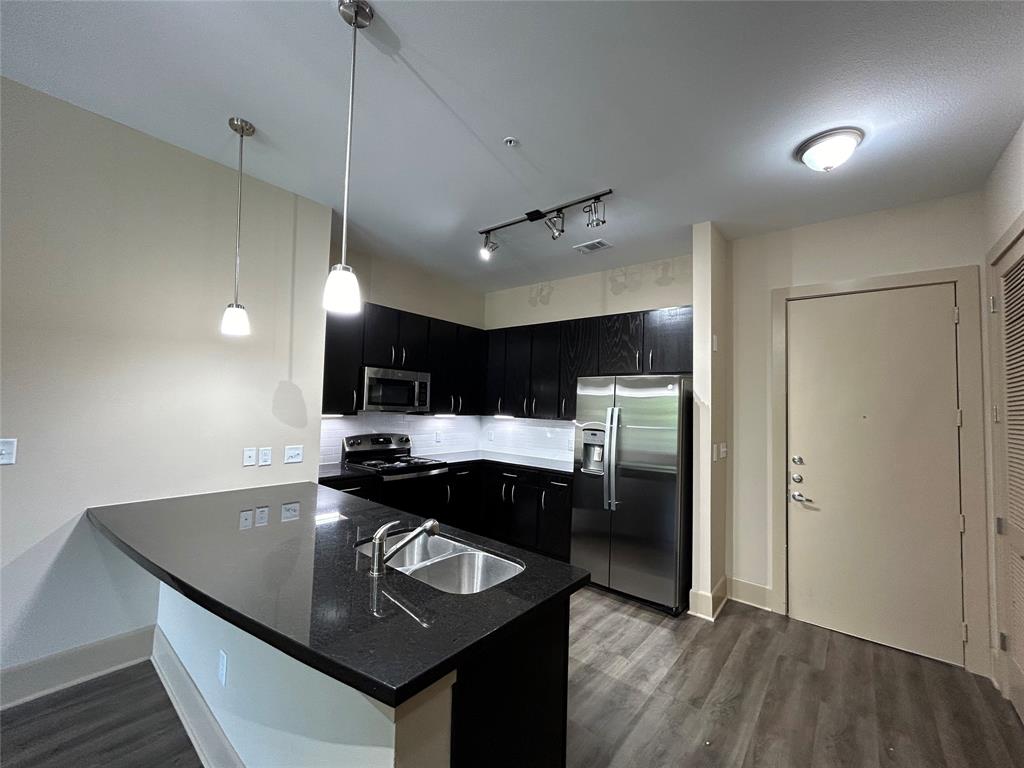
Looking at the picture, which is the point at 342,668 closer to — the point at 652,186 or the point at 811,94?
the point at 811,94

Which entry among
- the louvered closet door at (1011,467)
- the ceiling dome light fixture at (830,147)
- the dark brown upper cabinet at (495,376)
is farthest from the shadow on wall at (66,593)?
the louvered closet door at (1011,467)

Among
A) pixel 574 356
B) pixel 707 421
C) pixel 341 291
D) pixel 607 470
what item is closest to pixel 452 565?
pixel 341 291

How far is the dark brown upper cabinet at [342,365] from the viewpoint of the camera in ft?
10.8

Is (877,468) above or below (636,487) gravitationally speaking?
above

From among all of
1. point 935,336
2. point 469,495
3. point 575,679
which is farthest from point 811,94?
point 469,495

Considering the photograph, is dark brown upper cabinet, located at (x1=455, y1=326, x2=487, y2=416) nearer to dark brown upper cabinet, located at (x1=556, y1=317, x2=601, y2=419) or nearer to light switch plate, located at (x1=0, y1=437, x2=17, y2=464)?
dark brown upper cabinet, located at (x1=556, y1=317, x2=601, y2=419)

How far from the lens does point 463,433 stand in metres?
4.89

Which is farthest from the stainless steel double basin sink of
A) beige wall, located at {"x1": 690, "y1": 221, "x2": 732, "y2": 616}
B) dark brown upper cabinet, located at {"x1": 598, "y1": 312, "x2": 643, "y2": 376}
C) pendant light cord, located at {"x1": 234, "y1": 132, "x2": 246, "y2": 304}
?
dark brown upper cabinet, located at {"x1": 598, "y1": 312, "x2": 643, "y2": 376}

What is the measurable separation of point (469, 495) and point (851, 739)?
3.01m

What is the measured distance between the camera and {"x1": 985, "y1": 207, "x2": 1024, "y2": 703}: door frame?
7.07 ft

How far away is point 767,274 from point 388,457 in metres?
3.60

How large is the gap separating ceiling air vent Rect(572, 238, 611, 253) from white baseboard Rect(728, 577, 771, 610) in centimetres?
283

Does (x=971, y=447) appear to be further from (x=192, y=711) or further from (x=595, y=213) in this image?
(x=192, y=711)

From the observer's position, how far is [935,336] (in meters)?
2.55
